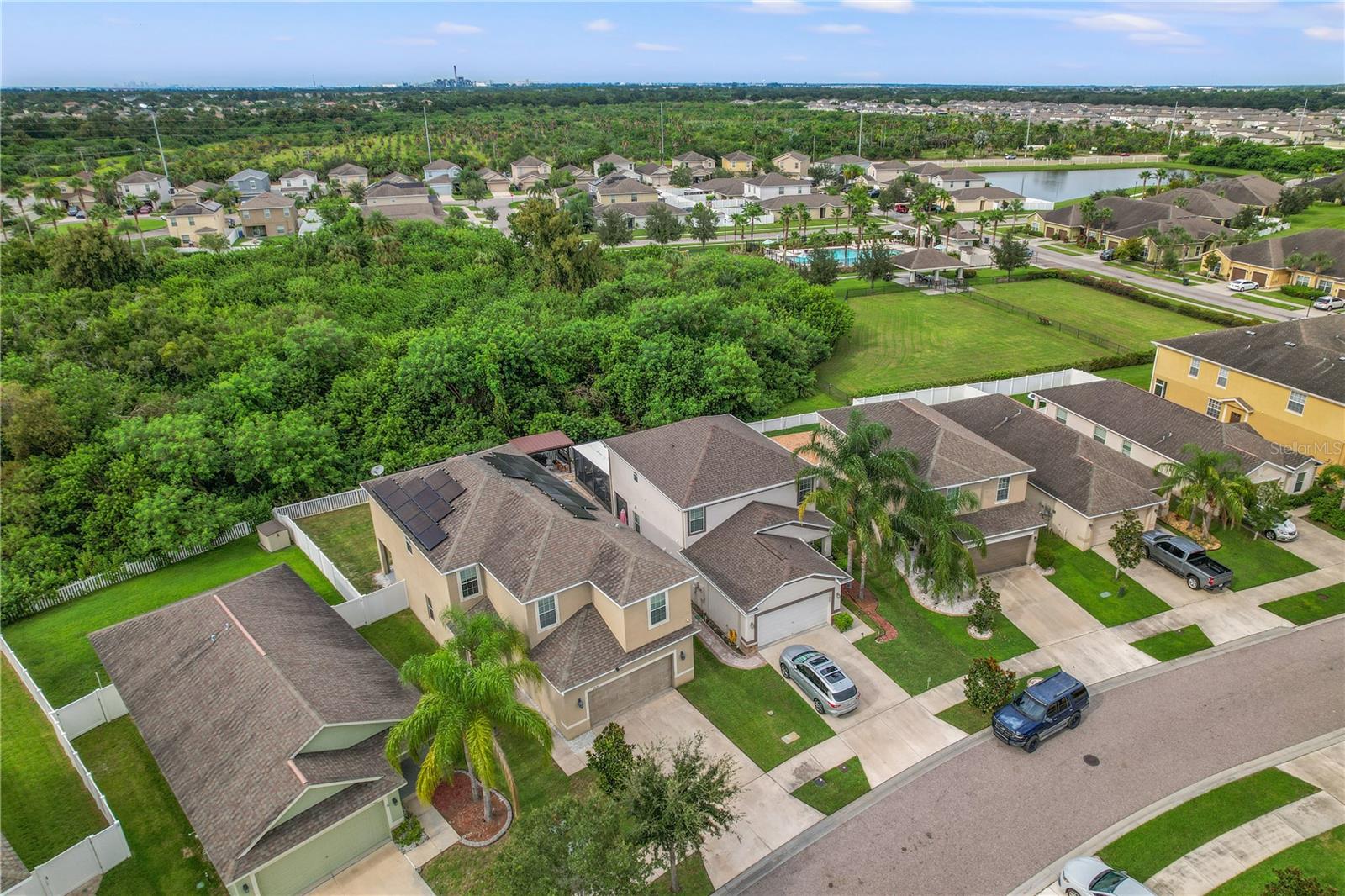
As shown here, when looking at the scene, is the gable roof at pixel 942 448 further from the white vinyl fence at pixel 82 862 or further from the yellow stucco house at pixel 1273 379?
the white vinyl fence at pixel 82 862

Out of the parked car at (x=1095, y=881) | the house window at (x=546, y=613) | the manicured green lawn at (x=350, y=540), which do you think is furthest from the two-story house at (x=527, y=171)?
the parked car at (x=1095, y=881)

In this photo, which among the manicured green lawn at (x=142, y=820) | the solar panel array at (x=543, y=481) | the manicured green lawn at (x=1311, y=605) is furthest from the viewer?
the manicured green lawn at (x=1311, y=605)

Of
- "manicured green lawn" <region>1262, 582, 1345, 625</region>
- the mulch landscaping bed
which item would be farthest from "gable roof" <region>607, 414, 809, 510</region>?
"manicured green lawn" <region>1262, 582, 1345, 625</region>

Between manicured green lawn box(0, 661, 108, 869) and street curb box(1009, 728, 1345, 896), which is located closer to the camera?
street curb box(1009, 728, 1345, 896)

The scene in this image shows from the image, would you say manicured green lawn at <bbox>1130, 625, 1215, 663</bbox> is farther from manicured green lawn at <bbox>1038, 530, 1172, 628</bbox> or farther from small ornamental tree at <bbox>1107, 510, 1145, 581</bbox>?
small ornamental tree at <bbox>1107, 510, 1145, 581</bbox>

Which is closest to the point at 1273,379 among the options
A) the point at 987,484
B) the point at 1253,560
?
the point at 1253,560
